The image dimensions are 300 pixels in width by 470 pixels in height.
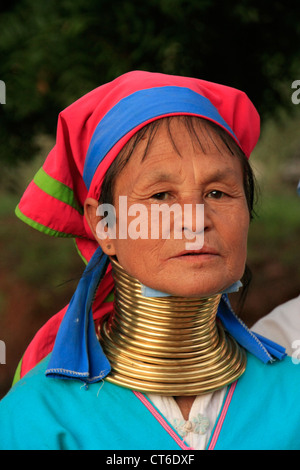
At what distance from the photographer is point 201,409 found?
7.30 ft

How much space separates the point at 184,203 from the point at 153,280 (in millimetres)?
260

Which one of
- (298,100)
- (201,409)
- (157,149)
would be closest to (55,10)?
(298,100)

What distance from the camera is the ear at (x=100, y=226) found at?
2289mm

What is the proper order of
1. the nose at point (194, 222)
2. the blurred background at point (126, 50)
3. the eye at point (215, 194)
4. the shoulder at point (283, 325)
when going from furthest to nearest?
the blurred background at point (126, 50) < the shoulder at point (283, 325) < the eye at point (215, 194) < the nose at point (194, 222)

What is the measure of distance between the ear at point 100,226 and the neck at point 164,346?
6cm

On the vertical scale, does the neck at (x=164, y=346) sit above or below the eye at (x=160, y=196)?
below

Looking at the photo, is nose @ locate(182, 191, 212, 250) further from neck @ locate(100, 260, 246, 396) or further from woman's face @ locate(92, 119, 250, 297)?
neck @ locate(100, 260, 246, 396)

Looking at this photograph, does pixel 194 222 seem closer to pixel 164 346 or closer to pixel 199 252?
pixel 199 252

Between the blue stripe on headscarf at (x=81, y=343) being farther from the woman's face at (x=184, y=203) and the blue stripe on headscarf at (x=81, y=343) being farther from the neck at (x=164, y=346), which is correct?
the woman's face at (x=184, y=203)

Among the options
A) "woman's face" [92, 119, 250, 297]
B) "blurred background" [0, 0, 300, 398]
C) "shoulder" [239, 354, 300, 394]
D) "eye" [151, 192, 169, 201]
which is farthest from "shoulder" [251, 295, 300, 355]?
"eye" [151, 192, 169, 201]

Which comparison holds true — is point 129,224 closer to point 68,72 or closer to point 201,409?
point 201,409

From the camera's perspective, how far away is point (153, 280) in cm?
211

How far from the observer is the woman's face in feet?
6.76

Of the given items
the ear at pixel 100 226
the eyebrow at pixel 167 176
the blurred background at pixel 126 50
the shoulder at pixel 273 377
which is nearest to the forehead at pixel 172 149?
the eyebrow at pixel 167 176
